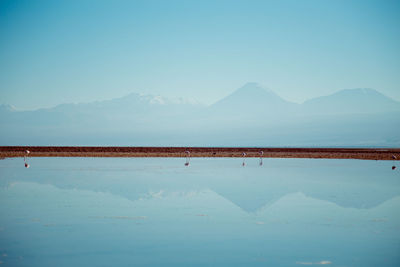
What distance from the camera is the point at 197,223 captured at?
13.8 metres

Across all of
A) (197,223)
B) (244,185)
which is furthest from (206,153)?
(197,223)

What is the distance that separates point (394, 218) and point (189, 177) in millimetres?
13357

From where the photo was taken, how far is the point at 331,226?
44.5 ft

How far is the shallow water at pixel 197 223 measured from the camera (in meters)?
10.2

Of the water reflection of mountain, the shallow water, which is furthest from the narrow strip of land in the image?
the shallow water

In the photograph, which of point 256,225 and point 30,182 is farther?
point 30,182

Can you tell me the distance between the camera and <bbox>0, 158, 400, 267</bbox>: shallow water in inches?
402

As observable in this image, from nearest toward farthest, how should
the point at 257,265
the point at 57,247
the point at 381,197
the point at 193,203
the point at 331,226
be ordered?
the point at 257,265 < the point at 57,247 < the point at 331,226 < the point at 193,203 < the point at 381,197

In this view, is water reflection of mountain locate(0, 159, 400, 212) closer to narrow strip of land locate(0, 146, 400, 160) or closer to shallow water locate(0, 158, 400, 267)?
shallow water locate(0, 158, 400, 267)

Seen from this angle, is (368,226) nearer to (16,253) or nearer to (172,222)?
(172,222)

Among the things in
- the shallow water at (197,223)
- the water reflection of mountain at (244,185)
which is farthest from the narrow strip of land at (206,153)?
the shallow water at (197,223)

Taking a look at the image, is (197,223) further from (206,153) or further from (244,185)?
(206,153)

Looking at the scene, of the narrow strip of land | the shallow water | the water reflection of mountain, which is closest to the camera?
the shallow water

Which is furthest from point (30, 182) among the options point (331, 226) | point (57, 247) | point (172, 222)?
point (331, 226)
